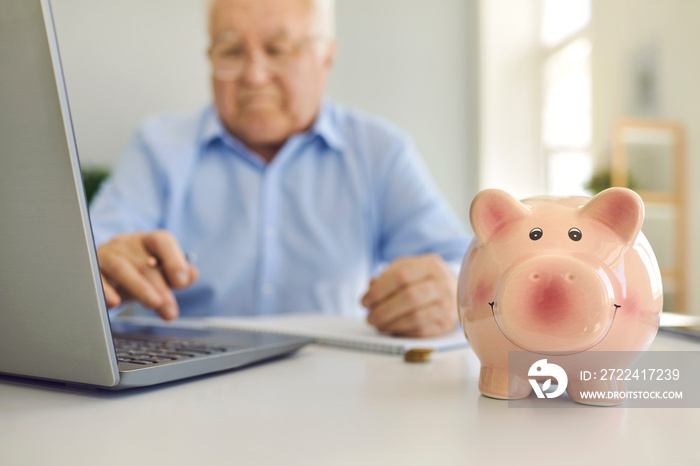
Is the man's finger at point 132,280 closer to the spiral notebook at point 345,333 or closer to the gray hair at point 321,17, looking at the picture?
the spiral notebook at point 345,333

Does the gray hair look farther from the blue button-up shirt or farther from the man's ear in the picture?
the blue button-up shirt

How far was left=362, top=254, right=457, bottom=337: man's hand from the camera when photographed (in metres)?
0.66

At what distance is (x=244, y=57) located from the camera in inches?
48.9

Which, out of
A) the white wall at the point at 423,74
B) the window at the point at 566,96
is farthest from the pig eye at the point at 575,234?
the window at the point at 566,96

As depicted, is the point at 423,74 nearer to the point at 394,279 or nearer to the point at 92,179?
the point at 92,179

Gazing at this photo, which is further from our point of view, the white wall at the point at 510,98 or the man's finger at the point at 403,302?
the white wall at the point at 510,98

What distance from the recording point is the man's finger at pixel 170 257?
2.31ft

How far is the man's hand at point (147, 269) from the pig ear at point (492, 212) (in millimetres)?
442

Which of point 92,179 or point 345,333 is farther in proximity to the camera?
point 92,179

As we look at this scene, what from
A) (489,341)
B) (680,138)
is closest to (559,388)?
(489,341)

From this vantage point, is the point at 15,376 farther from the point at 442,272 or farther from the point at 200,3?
the point at 200,3

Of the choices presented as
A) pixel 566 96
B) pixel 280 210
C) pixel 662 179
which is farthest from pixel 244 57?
pixel 662 179

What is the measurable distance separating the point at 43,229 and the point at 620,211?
347 mm

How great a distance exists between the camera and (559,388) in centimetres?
38
